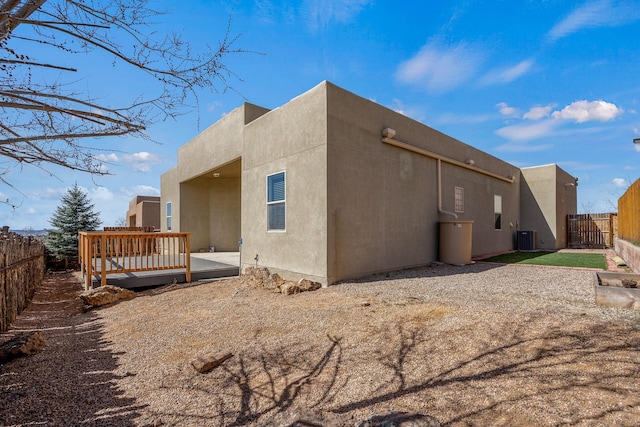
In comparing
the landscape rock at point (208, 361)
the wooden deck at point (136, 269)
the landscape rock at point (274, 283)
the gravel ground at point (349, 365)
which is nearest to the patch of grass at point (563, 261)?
the gravel ground at point (349, 365)

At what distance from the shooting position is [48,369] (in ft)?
11.7

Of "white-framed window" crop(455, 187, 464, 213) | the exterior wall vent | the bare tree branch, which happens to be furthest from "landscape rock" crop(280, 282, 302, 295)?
Result: the exterior wall vent

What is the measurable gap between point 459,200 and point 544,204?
751 centimetres

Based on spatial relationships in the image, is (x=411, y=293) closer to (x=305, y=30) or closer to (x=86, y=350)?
(x=305, y=30)

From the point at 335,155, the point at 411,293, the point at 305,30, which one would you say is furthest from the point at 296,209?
the point at 305,30

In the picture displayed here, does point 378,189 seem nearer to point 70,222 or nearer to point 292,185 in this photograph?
point 292,185

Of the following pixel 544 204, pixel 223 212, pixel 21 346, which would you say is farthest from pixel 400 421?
pixel 544 204

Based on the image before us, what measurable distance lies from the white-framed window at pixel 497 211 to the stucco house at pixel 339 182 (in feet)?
1.70

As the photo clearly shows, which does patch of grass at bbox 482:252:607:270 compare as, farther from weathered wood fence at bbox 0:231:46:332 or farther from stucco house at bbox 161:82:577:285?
weathered wood fence at bbox 0:231:46:332

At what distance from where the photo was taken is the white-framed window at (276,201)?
7.32 metres

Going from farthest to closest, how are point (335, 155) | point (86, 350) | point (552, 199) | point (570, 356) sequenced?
point (552, 199)
point (335, 155)
point (86, 350)
point (570, 356)

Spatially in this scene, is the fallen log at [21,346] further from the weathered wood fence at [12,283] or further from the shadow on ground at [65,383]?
the weathered wood fence at [12,283]

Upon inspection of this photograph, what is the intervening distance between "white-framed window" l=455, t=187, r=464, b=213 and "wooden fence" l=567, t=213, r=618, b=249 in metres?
10.3

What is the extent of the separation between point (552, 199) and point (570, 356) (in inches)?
591
